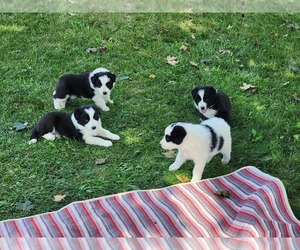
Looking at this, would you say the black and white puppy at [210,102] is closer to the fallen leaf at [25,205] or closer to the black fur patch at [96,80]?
the black fur patch at [96,80]

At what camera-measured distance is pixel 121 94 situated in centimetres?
515

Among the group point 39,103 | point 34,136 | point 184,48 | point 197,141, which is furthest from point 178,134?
point 184,48

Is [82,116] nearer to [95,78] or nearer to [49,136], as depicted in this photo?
[49,136]

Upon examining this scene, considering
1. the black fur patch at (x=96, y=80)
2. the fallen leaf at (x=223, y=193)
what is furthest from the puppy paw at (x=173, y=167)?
the black fur patch at (x=96, y=80)

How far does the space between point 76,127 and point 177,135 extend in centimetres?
104

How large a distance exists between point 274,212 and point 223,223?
1.15 feet

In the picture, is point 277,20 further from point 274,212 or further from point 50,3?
point 274,212

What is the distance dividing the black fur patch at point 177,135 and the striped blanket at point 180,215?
331 mm

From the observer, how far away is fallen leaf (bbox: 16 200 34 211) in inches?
141

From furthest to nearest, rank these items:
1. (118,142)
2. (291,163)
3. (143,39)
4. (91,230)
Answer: (143,39), (118,142), (291,163), (91,230)

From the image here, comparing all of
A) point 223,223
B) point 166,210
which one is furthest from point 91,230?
point 223,223

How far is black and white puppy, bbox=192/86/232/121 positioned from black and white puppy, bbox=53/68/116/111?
0.78 metres

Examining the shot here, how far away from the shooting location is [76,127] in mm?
4328

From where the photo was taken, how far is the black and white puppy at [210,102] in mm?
4508
